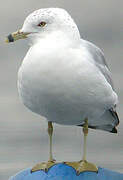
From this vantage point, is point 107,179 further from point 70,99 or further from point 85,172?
point 70,99

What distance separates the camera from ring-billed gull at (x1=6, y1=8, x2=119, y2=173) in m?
10.9

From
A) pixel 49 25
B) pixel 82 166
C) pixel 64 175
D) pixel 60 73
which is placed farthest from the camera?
pixel 82 166

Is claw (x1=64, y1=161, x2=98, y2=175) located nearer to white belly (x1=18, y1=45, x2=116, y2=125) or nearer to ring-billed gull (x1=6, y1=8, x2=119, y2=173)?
ring-billed gull (x1=6, y1=8, x2=119, y2=173)

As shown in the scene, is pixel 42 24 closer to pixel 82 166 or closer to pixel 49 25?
pixel 49 25

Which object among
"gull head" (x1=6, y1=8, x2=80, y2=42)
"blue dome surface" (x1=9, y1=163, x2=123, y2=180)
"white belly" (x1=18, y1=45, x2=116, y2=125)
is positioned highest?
"gull head" (x1=6, y1=8, x2=80, y2=42)

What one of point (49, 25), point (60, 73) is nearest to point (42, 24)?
point (49, 25)

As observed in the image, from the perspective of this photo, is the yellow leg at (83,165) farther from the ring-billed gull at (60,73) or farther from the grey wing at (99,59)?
the grey wing at (99,59)

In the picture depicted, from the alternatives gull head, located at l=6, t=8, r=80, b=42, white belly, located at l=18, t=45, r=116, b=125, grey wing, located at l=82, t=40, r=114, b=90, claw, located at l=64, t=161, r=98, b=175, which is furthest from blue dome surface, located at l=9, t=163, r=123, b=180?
gull head, located at l=6, t=8, r=80, b=42

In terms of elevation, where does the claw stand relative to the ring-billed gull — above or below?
below

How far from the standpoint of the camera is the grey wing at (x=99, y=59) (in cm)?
1148

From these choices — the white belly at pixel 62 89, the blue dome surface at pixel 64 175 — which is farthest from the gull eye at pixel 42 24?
the blue dome surface at pixel 64 175

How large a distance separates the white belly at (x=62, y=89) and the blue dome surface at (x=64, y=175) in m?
0.67

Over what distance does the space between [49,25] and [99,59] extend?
963mm

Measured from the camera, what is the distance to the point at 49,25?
36.7ft
